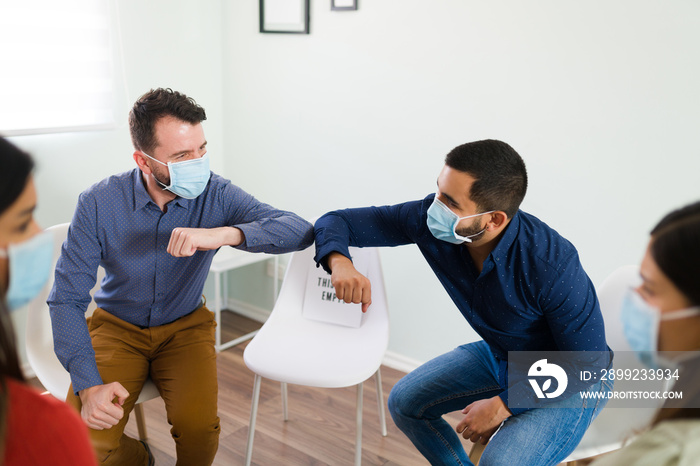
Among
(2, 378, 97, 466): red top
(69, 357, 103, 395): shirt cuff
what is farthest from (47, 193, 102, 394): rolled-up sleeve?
(2, 378, 97, 466): red top

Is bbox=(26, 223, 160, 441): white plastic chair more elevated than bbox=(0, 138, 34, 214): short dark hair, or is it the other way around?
bbox=(0, 138, 34, 214): short dark hair

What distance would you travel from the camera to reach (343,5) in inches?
104

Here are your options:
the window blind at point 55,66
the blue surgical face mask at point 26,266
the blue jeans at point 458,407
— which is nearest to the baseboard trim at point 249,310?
the window blind at point 55,66

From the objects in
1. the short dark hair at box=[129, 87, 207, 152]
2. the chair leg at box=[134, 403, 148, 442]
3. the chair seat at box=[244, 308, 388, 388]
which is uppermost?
the short dark hair at box=[129, 87, 207, 152]

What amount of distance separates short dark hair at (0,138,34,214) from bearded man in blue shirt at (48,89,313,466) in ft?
2.49

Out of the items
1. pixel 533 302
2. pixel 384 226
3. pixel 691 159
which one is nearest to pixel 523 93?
pixel 691 159

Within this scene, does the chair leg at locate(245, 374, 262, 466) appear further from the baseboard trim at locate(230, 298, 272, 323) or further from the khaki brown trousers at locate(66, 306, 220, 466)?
the baseboard trim at locate(230, 298, 272, 323)

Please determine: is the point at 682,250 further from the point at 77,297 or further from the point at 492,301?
the point at 77,297

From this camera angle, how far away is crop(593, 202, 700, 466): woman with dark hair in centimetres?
84

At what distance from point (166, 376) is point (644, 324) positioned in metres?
1.30

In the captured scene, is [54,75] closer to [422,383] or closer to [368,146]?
[368,146]

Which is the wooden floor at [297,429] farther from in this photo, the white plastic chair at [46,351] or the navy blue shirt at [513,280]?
the navy blue shirt at [513,280]

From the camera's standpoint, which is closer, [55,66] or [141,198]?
[141,198]

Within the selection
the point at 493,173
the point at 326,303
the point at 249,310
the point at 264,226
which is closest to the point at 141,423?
the point at 326,303
